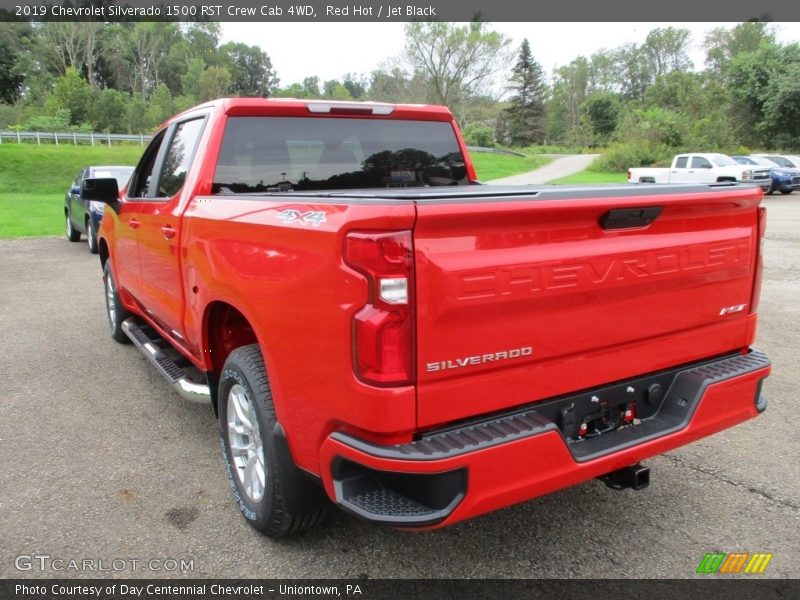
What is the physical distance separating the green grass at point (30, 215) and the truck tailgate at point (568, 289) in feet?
52.5

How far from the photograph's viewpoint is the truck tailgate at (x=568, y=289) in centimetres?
204

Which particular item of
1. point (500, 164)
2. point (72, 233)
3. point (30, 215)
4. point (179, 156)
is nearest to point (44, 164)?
point (30, 215)

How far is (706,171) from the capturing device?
24.6 meters

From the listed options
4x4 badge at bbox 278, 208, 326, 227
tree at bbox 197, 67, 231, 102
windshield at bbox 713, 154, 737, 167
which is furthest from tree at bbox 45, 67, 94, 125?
4x4 badge at bbox 278, 208, 326, 227

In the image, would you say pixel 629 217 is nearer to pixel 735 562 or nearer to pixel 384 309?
pixel 384 309

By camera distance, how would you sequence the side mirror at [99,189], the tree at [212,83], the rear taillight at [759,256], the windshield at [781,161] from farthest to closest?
the tree at [212,83], the windshield at [781,161], the side mirror at [99,189], the rear taillight at [759,256]

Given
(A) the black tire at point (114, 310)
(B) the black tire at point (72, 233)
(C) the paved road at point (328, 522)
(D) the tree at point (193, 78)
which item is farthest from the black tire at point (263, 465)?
(D) the tree at point (193, 78)

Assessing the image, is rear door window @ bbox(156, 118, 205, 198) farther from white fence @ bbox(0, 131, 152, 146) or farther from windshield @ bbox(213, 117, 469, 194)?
white fence @ bbox(0, 131, 152, 146)

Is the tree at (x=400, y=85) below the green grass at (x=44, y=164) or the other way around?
the other way around

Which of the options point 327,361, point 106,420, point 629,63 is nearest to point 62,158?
point 106,420

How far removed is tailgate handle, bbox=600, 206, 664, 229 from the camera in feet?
7.69

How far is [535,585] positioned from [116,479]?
7.49ft

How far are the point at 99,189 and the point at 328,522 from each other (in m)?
3.08

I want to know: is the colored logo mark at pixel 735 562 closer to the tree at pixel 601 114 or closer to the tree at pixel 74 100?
the tree at pixel 74 100
